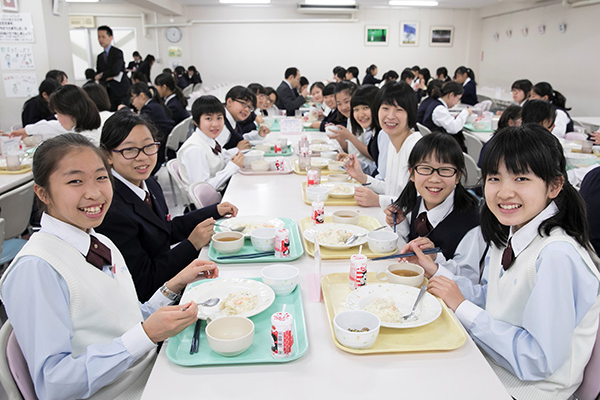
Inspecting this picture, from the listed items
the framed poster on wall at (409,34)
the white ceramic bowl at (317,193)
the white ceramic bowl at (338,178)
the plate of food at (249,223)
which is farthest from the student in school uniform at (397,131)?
the framed poster on wall at (409,34)

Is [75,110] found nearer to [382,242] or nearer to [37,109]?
[37,109]

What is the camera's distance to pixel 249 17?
11.6m

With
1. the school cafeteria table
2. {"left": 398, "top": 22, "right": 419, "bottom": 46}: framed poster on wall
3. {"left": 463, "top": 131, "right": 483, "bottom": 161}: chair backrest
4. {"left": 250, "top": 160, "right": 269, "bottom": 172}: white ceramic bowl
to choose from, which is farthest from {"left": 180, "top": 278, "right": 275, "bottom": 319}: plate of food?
{"left": 398, "top": 22, "right": 419, "bottom": 46}: framed poster on wall

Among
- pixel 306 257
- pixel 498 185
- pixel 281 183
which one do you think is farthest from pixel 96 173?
pixel 281 183

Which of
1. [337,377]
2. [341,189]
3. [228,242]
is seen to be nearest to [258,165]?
[341,189]

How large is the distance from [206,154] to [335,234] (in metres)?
1.59

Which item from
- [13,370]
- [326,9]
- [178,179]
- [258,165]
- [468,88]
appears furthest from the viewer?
[326,9]

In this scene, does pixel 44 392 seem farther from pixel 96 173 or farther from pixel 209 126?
pixel 209 126

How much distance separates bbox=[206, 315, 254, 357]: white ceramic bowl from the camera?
109cm

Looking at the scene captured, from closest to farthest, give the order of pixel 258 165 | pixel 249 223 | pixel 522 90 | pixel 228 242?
pixel 228 242, pixel 249 223, pixel 258 165, pixel 522 90

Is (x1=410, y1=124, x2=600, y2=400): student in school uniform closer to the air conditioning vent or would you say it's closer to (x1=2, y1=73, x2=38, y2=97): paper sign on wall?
(x1=2, y1=73, x2=38, y2=97): paper sign on wall

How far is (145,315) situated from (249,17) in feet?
37.4

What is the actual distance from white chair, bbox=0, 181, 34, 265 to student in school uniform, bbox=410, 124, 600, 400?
230 centimetres

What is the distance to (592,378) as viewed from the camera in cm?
115
